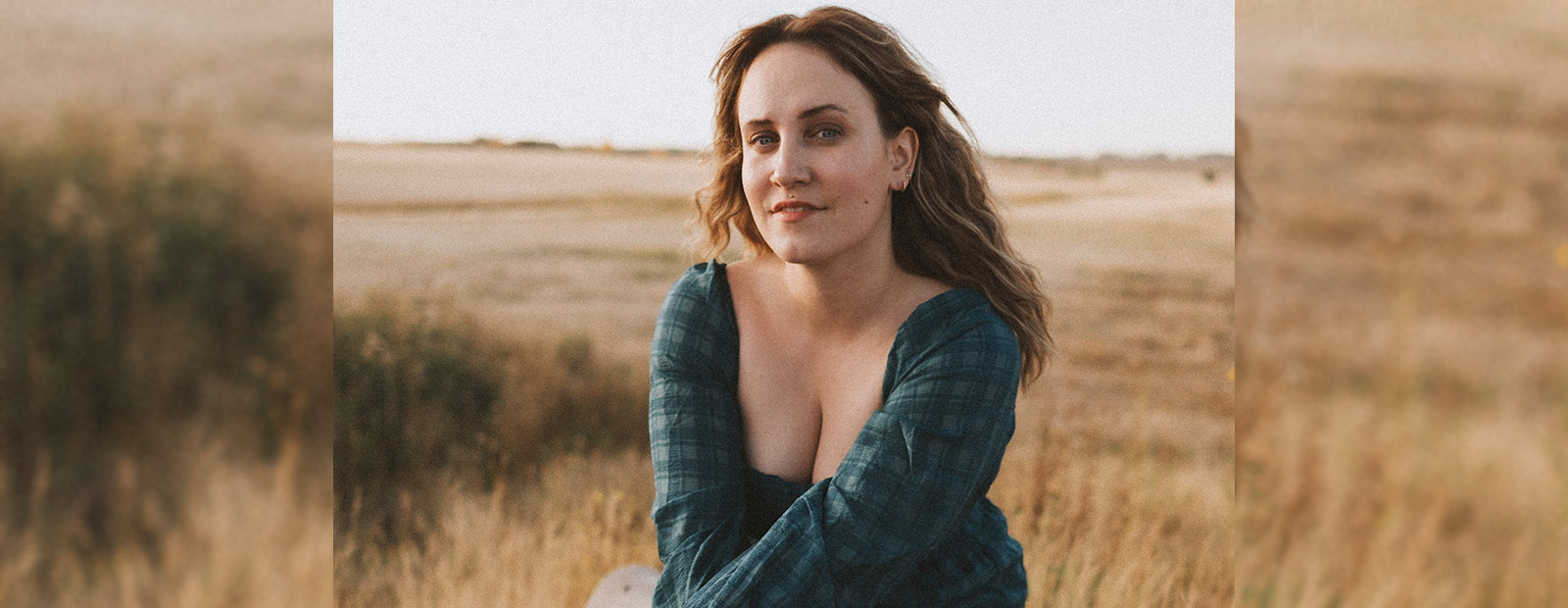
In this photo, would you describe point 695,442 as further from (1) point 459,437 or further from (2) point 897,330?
(1) point 459,437

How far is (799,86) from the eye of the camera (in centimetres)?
136

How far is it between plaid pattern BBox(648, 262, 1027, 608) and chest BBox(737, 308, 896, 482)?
30 millimetres

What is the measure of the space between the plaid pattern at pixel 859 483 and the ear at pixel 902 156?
0.20 metres

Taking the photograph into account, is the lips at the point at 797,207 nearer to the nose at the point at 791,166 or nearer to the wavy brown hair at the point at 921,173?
the nose at the point at 791,166

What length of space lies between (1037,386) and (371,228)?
2260mm

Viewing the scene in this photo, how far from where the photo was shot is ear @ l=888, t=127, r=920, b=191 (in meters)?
1.47

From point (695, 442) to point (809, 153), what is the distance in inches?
17.8

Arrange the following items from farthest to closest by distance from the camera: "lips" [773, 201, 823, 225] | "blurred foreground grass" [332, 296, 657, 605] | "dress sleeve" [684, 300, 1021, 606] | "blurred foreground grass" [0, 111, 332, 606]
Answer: "blurred foreground grass" [332, 296, 657, 605], "blurred foreground grass" [0, 111, 332, 606], "lips" [773, 201, 823, 225], "dress sleeve" [684, 300, 1021, 606]

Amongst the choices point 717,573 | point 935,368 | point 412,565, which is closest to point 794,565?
point 717,573

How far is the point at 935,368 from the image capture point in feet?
4.35

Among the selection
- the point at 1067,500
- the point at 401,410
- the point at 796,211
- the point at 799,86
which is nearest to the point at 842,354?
the point at 796,211

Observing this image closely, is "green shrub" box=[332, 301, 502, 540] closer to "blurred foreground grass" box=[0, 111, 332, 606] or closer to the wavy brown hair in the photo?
"blurred foreground grass" box=[0, 111, 332, 606]

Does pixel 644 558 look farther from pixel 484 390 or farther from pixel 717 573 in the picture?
pixel 717 573

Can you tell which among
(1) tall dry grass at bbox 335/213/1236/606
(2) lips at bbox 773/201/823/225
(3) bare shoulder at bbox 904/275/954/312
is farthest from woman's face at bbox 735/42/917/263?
(1) tall dry grass at bbox 335/213/1236/606
